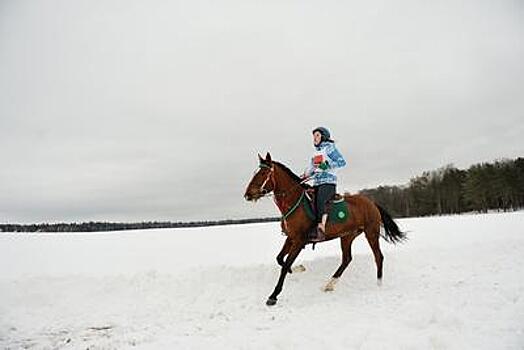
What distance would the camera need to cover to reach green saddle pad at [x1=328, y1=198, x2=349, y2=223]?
8.50 meters

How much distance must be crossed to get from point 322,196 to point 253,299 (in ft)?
8.67

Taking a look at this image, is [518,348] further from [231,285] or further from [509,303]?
[231,285]

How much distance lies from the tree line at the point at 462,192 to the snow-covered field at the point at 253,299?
1801 inches

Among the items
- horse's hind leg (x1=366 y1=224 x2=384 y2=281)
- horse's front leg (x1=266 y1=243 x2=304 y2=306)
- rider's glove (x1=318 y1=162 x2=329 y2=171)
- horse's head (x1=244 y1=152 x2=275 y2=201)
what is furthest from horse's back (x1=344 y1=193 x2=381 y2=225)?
horse's head (x1=244 y1=152 x2=275 y2=201)

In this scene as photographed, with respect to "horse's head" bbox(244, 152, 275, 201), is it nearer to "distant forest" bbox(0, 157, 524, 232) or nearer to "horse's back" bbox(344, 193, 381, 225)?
"horse's back" bbox(344, 193, 381, 225)

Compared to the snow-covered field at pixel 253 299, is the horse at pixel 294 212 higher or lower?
higher

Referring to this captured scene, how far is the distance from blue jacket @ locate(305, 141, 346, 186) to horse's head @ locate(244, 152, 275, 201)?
1.08 meters

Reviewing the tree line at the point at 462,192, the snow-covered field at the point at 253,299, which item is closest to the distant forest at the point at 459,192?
the tree line at the point at 462,192

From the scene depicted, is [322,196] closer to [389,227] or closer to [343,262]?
[343,262]

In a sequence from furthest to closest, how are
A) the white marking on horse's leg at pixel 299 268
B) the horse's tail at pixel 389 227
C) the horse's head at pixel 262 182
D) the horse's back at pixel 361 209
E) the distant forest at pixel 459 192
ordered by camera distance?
the distant forest at pixel 459 192 < the horse's tail at pixel 389 227 < the white marking on horse's leg at pixel 299 268 < the horse's back at pixel 361 209 < the horse's head at pixel 262 182

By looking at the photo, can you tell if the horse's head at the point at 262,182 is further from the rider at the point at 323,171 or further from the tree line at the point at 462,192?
the tree line at the point at 462,192

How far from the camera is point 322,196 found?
27.6ft

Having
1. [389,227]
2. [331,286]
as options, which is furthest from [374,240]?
[331,286]

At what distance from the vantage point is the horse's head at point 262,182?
8.19 m
